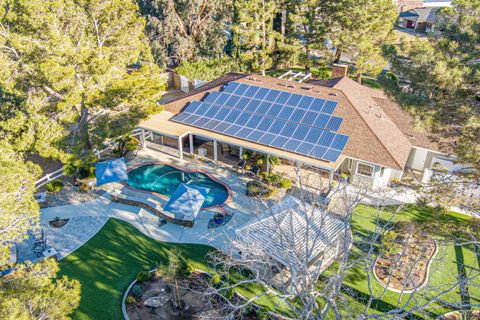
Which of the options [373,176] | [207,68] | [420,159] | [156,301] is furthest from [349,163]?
[207,68]

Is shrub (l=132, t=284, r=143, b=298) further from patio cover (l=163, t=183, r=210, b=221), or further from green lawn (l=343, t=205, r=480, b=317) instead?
green lawn (l=343, t=205, r=480, b=317)

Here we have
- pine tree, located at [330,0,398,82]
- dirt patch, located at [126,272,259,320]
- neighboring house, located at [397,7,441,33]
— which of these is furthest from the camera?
neighboring house, located at [397,7,441,33]

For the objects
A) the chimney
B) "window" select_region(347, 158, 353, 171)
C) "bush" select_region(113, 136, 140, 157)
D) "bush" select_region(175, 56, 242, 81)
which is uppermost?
the chimney

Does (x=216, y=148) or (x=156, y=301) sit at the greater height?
(x=216, y=148)

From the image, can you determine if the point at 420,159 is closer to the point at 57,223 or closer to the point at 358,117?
the point at 358,117

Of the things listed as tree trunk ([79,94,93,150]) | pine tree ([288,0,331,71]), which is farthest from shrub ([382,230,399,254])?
pine tree ([288,0,331,71])

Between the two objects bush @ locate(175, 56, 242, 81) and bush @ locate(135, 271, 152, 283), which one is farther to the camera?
bush @ locate(175, 56, 242, 81)

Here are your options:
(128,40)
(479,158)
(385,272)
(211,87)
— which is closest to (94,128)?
(128,40)
